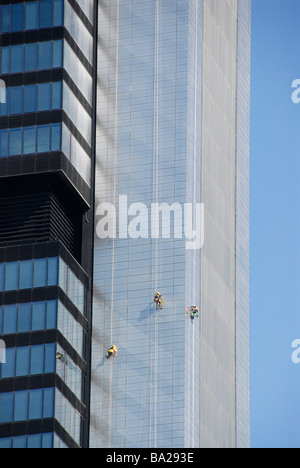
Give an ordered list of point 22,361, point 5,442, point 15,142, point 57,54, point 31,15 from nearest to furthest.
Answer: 1. point 5,442
2. point 22,361
3. point 15,142
4. point 57,54
5. point 31,15

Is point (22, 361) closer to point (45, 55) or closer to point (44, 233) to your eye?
point (44, 233)

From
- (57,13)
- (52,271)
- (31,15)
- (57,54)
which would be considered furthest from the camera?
(31,15)

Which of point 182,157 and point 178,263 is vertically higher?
point 182,157

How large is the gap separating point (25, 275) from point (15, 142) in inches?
635

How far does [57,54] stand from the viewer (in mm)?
195875

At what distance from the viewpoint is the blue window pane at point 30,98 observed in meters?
194

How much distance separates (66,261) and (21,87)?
855 inches

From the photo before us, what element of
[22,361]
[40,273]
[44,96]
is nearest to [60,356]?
[22,361]

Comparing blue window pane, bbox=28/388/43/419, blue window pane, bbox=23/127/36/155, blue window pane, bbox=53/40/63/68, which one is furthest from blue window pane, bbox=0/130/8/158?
blue window pane, bbox=28/388/43/419

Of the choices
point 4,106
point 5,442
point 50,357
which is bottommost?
point 5,442

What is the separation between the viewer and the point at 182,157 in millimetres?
199500

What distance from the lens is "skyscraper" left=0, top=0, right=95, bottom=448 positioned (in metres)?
181
